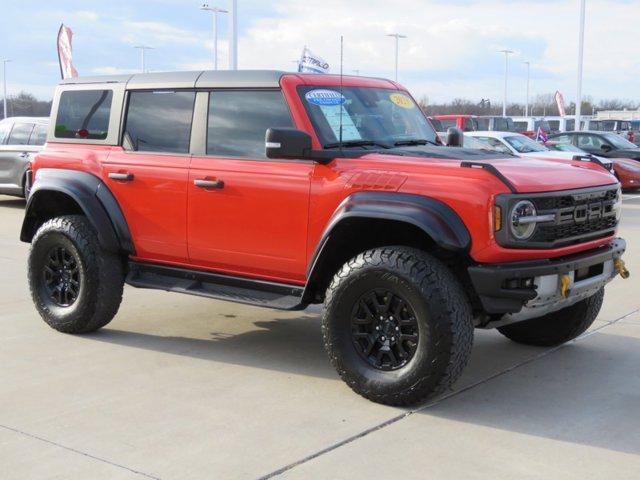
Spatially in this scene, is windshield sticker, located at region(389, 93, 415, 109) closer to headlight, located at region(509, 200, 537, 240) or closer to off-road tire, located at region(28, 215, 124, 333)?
headlight, located at region(509, 200, 537, 240)

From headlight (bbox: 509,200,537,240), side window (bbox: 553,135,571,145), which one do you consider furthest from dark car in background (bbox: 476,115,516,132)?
headlight (bbox: 509,200,537,240)

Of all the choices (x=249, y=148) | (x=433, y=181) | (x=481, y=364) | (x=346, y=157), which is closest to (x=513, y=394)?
(x=481, y=364)

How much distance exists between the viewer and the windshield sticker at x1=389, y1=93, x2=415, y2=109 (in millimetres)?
6004

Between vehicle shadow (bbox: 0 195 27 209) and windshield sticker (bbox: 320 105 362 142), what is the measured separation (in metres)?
11.9

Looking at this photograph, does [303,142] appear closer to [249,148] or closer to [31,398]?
[249,148]

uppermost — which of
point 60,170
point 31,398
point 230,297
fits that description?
point 60,170

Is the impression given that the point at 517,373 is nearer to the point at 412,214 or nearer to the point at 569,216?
the point at 569,216

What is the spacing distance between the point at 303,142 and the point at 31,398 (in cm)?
217

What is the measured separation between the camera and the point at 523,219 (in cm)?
451

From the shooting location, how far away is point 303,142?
4.93 m

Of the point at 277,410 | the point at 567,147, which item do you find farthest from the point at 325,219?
the point at 567,147

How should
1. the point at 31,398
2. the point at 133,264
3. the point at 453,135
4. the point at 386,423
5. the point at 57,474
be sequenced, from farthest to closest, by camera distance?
the point at 453,135 < the point at 133,264 < the point at 31,398 < the point at 386,423 < the point at 57,474

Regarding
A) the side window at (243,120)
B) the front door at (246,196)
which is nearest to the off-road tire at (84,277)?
the front door at (246,196)

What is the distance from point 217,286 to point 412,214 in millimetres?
1697
